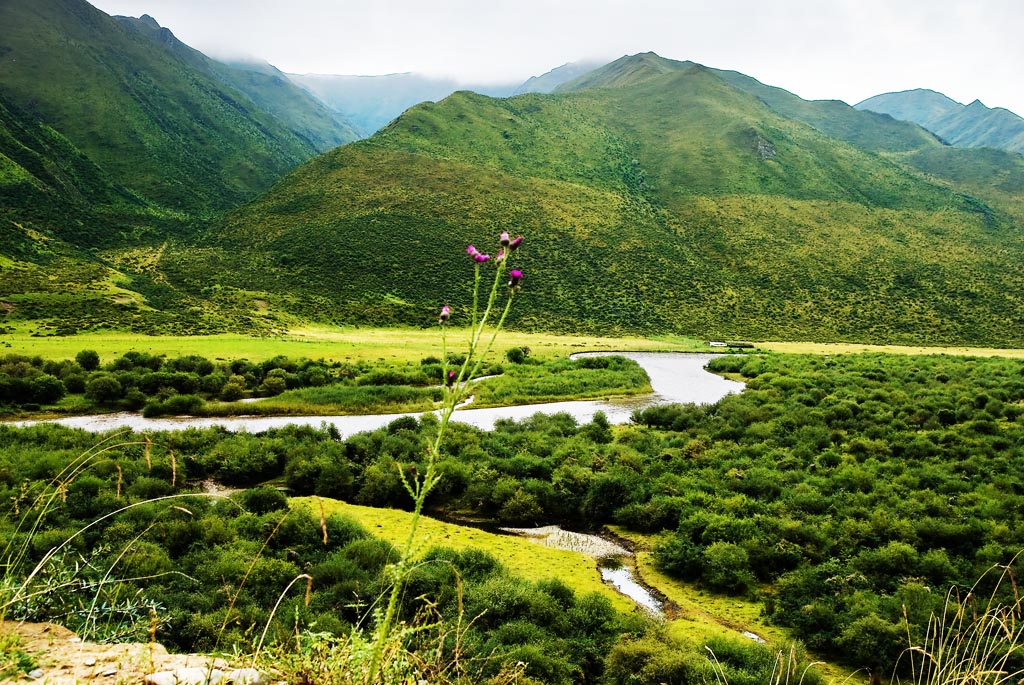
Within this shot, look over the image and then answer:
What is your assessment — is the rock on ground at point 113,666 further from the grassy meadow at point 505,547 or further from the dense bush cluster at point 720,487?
the grassy meadow at point 505,547

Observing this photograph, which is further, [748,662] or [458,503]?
[458,503]

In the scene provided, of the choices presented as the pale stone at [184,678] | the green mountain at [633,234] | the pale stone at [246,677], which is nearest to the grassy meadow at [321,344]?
the green mountain at [633,234]

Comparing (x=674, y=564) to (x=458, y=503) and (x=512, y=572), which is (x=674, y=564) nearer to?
(x=512, y=572)

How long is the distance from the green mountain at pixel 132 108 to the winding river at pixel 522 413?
104 meters

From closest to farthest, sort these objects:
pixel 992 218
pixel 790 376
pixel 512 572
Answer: pixel 512 572 < pixel 790 376 < pixel 992 218

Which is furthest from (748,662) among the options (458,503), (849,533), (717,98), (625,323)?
(717,98)

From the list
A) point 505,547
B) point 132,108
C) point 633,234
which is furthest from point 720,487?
point 132,108

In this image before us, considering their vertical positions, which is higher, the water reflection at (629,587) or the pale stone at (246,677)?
the pale stone at (246,677)

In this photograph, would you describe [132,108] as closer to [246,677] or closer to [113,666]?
[113,666]

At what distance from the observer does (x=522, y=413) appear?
3191cm

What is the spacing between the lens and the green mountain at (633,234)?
7319cm

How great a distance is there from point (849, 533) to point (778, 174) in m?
109

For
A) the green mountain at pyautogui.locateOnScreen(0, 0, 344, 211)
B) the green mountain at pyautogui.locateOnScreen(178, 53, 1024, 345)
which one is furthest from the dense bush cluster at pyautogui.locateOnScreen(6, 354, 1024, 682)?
the green mountain at pyautogui.locateOnScreen(0, 0, 344, 211)

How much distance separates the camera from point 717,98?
148 m
